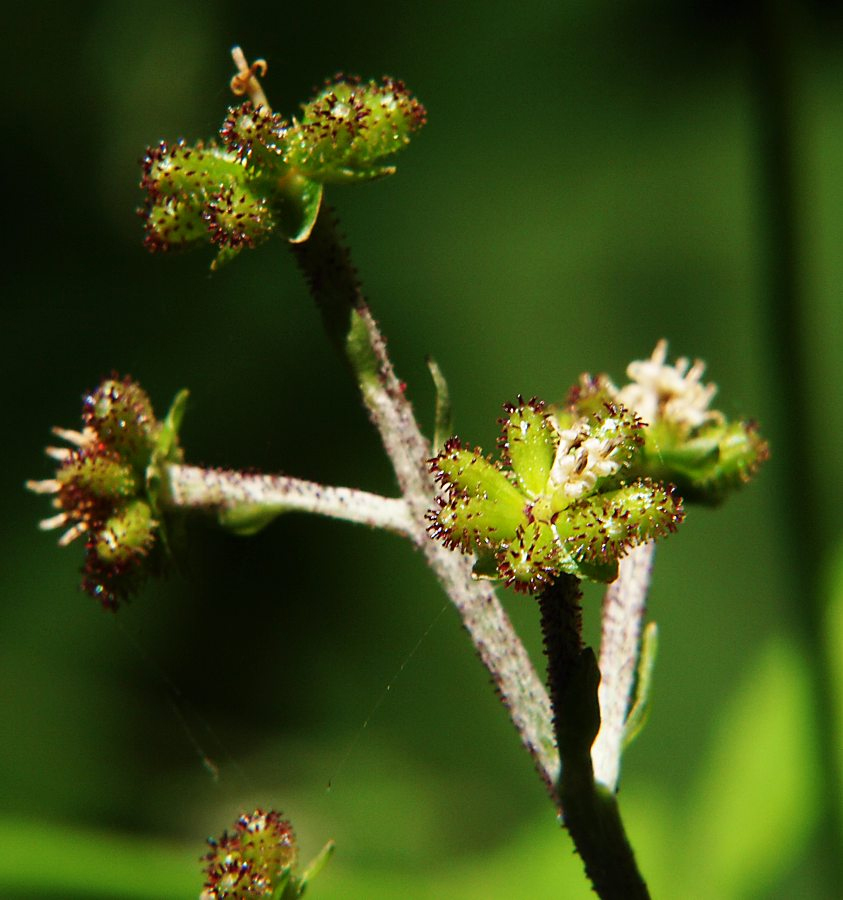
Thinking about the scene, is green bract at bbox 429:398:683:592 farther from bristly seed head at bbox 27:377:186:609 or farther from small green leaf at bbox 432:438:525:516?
bristly seed head at bbox 27:377:186:609

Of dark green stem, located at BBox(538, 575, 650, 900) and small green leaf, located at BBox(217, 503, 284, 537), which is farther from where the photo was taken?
small green leaf, located at BBox(217, 503, 284, 537)

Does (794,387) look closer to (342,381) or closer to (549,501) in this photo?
(342,381)

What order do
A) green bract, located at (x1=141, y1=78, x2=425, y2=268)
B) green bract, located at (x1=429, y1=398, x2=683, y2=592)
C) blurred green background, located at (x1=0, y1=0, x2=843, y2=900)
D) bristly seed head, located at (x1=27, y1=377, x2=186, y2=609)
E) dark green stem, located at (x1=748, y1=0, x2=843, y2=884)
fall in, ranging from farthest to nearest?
blurred green background, located at (x1=0, y1=0, x2=843, y2=900) → dark green stem, located at (x1=748, y1=0, x2=843, y2=884) → bristly seed head, located at (x1=27, y1=377, x2=186, y2=609) → green bract, located at (x1=141, y1=78, x2=425, y2=268) → green bract, located at (x1=429, y1=398, x2=683, y2=592)

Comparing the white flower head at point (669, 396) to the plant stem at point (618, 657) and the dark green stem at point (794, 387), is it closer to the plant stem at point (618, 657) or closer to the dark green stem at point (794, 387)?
the plant stem at point (618, 657)

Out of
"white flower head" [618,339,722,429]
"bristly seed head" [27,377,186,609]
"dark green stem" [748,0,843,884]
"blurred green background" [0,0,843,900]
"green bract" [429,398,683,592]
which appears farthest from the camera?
"blurred green background" [0,0,843,900]

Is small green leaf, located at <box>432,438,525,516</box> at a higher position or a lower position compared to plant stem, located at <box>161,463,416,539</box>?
lower

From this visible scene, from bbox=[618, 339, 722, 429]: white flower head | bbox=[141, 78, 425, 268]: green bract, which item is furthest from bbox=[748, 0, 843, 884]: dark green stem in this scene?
bbox=[141, 78, 425, 268]: green bract

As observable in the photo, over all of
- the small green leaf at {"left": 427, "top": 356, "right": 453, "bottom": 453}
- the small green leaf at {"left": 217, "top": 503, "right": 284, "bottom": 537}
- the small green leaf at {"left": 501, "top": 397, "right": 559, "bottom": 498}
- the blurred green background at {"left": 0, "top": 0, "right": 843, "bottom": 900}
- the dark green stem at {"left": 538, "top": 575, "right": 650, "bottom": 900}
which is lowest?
the dark green stem at {"left": 538, "top": 575, "right": 650, "bottom": 900}

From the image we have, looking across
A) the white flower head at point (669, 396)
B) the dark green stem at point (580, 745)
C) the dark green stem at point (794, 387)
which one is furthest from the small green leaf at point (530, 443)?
the dark green stem at point (794, 387)
